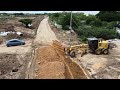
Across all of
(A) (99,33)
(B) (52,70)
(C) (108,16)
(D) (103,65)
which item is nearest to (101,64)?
(D) (103,65)

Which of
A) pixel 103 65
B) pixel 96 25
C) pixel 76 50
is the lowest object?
pixel 103 65

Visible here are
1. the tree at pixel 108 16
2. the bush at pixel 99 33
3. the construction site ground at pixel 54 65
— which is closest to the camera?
the construction site ground at pixel 54 65

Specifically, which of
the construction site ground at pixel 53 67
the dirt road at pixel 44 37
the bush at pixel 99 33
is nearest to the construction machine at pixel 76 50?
the construction site ground at pixel 53 67

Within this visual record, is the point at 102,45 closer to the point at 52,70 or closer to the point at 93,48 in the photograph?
the point at 93,48

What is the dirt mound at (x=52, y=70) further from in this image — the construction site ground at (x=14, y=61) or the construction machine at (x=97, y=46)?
the construction machine at (x=97, y=46)

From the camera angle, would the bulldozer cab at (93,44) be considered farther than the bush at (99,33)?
No

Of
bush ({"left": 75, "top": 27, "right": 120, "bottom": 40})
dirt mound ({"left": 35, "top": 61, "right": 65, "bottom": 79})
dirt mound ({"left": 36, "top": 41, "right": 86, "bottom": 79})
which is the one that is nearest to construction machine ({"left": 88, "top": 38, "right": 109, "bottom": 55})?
dirt mound ({"left": 36, "top": 41, "right": 86, "bottom": 79})

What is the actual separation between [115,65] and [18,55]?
4303 mm

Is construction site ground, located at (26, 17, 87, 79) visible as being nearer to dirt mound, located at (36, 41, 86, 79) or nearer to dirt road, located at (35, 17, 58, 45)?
dirt mound, located at (36, 41, 86, 79)

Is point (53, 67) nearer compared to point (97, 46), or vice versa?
point (53, 67)

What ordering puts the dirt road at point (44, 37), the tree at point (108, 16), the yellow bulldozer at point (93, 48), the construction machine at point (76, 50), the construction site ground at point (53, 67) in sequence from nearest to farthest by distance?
1. the construction site ground at point (53, 67)
2. the construction machine at point (76, 50)
3. the yellow bulldozer at point (93, 48)
4. the dirt road at point (44, 37)
5. the tree at point (108, 16)

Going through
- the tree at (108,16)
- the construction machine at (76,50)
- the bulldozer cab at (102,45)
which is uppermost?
the tree at (108,16)

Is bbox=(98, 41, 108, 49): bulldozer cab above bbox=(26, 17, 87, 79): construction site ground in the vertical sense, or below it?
above
